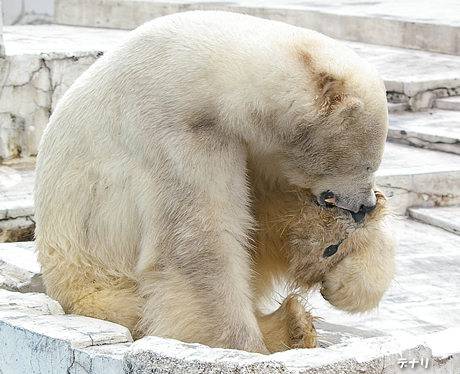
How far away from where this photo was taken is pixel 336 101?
187 cm

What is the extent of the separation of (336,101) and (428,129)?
10.9 feet

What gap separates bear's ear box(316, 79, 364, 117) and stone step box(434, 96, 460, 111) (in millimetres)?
3904

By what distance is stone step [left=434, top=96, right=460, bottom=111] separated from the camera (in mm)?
5492

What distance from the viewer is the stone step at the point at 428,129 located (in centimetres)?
478

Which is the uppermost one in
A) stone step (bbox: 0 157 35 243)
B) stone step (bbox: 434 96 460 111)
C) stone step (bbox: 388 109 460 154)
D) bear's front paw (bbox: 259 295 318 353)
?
stone step (bbox: 434 96 460 111)

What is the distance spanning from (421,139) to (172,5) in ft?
13.0

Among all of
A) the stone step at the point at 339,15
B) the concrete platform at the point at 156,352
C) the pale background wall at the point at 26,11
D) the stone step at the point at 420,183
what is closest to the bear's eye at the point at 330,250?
the concrete platform at the point at 156,352

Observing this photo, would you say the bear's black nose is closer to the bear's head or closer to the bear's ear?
the bear's head

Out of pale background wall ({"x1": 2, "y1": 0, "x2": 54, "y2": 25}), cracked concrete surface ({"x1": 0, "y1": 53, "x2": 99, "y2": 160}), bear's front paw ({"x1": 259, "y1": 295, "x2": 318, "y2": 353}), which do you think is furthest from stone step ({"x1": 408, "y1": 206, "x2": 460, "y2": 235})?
pale background wall ({"x1": 2, "y1": 0, "x2": 54, "y2": 25})

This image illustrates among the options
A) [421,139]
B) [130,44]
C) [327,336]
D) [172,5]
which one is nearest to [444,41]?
[421,139]

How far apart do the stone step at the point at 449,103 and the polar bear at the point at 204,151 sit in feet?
12.2

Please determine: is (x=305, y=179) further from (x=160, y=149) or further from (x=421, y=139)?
(x=421, y=139)

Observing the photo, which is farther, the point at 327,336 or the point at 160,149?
the point at 327,336

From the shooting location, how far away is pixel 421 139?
493 centimetres
